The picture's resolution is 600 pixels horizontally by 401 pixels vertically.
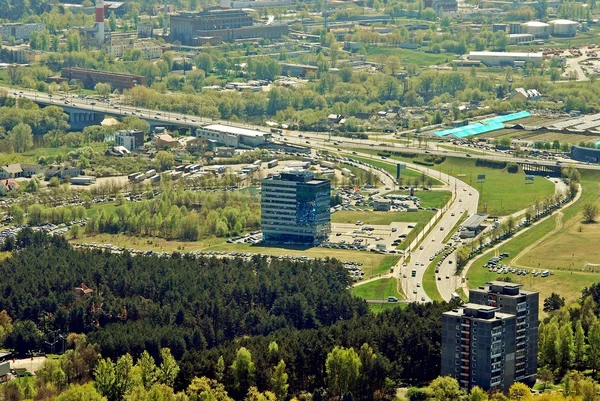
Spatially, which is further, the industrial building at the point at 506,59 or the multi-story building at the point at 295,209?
the industrial building at the point at 506,59

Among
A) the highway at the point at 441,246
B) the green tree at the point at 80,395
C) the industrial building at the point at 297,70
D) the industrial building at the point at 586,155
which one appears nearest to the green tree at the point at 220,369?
the green tree at the point at 80,395

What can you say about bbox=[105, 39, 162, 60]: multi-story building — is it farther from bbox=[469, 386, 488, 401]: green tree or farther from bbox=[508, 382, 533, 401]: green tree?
bbox=[469, 386, 488, 401]: green tree

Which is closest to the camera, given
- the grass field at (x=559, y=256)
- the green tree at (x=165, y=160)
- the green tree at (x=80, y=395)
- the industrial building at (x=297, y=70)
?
the green tree at (x=80, y=395)

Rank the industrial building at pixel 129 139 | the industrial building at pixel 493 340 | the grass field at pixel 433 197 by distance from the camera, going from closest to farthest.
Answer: the industrial building at pixel 493 340 → the grass field at pixel 433 197 → the industrial building at pixel 129 139

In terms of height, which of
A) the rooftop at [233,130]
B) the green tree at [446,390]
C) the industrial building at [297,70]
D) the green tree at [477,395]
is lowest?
the industrial building at [297,70]

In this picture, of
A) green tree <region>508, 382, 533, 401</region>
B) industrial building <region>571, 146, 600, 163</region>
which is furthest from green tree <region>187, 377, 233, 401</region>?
industrial building <region>571, 146, 600, 163</region>

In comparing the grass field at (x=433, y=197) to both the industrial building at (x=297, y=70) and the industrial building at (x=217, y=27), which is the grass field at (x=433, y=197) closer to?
the industrial building at (x=297, y=70)

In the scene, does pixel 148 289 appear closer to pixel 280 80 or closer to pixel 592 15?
pixel 280 80

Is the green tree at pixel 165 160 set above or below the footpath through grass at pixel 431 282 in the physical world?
below
